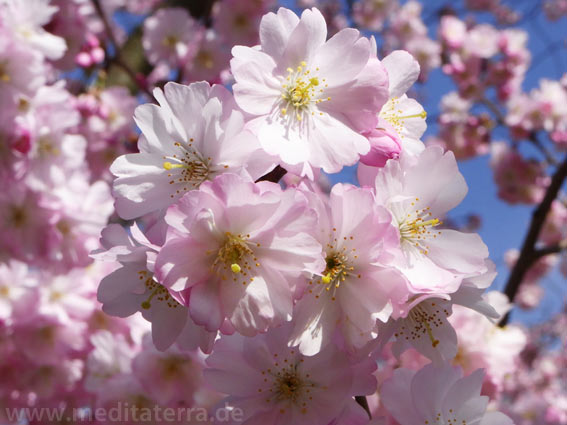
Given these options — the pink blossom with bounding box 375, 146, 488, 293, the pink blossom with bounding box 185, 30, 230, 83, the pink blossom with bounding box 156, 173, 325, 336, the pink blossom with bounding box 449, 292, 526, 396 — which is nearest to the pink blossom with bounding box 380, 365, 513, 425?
the pink blossom with bounding box 375, 146, 488, 293

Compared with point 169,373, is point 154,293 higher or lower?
higher

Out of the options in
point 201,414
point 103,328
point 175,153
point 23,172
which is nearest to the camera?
point 175,153

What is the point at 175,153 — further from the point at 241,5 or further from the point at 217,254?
the point at 241,5

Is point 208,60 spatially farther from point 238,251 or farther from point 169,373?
point 238,251

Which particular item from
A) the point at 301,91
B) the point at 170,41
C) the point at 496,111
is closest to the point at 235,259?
the point at 301,91

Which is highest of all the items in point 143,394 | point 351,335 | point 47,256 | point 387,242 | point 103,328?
point 387,242

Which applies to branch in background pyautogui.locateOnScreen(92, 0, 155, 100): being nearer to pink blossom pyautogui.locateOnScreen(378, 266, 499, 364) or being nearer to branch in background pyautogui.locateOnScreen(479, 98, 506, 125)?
pink blossom pyautogui.locateOnScreen(378, 266, 499, 364)

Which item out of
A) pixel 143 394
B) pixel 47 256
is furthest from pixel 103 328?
pixel 143 394

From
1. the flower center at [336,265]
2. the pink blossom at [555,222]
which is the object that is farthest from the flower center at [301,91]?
the pink blossom at [555,222]
